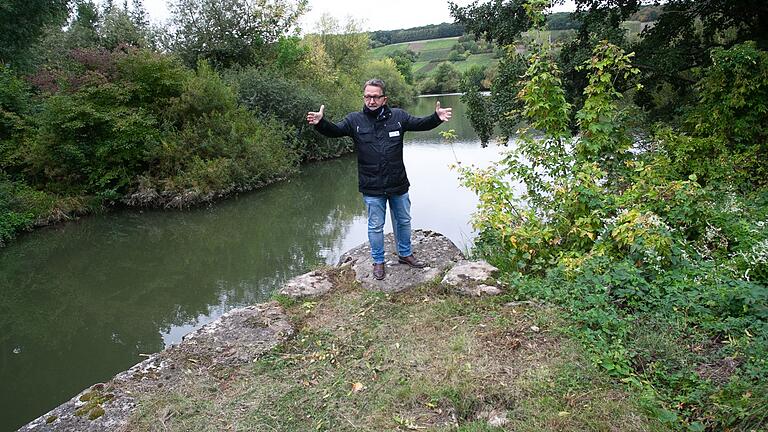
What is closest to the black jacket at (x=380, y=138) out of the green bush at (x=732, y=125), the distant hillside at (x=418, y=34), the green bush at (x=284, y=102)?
the green bush at (x=732, y=125)

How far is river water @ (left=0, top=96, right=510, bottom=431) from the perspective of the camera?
6.52 metres

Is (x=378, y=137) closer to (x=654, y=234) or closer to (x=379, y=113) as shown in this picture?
(x=379, y=113)

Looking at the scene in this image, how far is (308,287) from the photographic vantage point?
17.5ft

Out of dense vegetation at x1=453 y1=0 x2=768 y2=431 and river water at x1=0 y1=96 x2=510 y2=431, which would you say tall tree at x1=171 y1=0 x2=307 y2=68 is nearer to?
river water at x1=0 y1=96 x2=510 y2=431

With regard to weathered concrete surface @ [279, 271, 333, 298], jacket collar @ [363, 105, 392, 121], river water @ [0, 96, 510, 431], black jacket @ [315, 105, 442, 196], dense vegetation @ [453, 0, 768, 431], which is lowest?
river water @ [0, 96, 510, 431]

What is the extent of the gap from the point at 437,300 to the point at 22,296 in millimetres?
8203

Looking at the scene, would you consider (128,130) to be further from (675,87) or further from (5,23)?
(675,87)

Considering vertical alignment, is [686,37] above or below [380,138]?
above

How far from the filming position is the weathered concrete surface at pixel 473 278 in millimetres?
4480

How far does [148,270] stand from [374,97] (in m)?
7.47

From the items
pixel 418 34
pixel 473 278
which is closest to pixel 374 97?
pixel 473 278

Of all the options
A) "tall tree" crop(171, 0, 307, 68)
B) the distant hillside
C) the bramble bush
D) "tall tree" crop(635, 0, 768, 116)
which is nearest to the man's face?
"tall tree" crop(635, 0, 768, 116)

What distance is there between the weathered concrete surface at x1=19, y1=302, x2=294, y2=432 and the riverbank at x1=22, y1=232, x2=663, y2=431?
11 mm

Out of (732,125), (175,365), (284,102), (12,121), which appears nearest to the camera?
(175,365)
